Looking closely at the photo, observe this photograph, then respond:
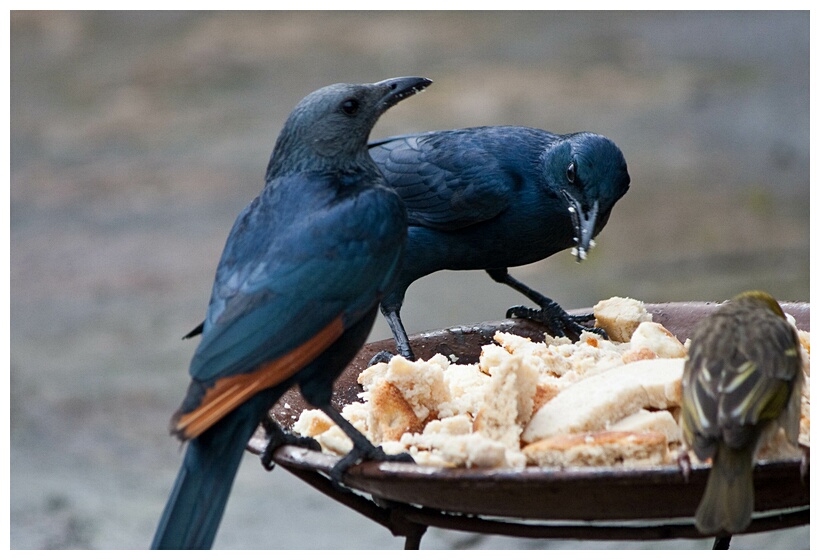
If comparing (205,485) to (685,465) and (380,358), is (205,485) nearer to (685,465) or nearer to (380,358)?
(685,465)

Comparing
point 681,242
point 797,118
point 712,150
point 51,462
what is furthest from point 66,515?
point 797,118

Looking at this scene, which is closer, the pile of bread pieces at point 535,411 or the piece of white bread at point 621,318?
the pile of bread pieces at point 535,411

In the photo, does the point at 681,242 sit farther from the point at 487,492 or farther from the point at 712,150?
the point at 487,492

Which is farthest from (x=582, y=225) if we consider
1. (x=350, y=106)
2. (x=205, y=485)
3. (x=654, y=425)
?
(x=205, y=485)

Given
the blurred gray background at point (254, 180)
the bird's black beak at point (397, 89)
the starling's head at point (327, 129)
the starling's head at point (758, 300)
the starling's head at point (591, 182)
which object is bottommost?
the blurred gray background at point (254, 180)

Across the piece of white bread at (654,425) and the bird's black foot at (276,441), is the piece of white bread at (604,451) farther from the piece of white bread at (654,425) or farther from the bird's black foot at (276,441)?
the bird's black foot at (276,441)

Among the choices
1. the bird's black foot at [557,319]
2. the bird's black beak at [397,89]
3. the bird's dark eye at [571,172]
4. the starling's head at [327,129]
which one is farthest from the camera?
the bird's black foot at [557,319]

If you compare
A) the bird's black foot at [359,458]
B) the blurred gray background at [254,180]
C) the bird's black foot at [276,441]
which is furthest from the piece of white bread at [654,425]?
the blurred gray background at [254,180]
